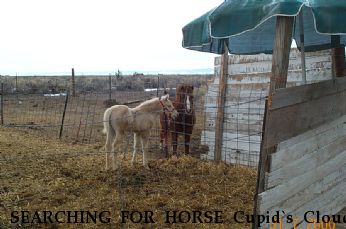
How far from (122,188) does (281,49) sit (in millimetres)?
3476

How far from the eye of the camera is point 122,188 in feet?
19.4

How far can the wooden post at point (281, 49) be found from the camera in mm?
3666

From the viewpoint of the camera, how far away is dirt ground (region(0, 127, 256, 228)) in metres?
4.91

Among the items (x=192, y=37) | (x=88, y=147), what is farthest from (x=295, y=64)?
(x=88, y=147)

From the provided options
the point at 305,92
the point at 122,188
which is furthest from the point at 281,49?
the point at 122,188

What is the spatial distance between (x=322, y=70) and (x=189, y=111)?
3.30 metres

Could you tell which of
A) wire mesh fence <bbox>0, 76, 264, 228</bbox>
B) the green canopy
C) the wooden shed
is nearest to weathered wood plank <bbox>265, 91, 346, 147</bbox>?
wire mesh fence <bbox>0, 76, 264, 228</bbox>

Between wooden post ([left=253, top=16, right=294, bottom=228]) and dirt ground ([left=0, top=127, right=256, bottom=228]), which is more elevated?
wooden post ([left=253, top=16, right=294, bottom=228])

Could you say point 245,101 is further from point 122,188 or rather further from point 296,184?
point 296,184

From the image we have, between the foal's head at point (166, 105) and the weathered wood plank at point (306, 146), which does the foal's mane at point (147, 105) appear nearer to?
the foal's head at point (166, 105)

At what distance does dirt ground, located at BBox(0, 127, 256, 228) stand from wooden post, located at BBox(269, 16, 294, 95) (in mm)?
1910

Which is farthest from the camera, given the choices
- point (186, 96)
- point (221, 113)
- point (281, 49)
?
point (186, 96)

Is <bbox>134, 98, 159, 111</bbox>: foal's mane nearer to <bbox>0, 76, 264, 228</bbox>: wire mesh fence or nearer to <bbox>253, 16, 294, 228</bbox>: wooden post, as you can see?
<bbox>0, 76, 264, 228</bbox>: wire mesh fence

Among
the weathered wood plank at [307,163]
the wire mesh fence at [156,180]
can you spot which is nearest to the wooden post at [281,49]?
the wire mesh fence at [156,180]
